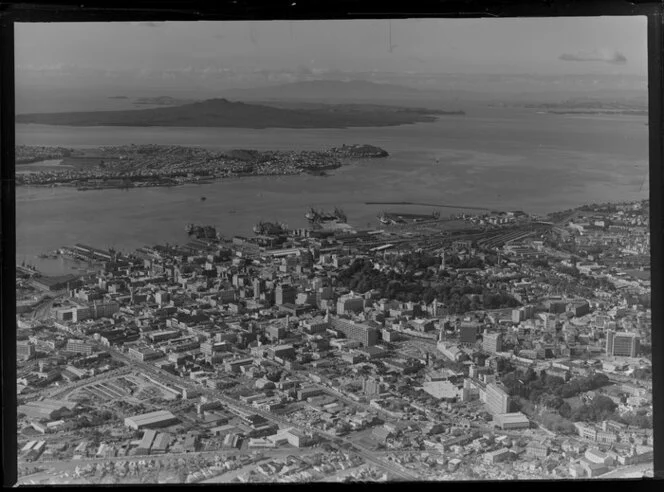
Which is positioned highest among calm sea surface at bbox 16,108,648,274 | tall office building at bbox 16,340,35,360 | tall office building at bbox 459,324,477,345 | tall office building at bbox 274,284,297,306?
calm sea surface at bbox 16,108,648,274

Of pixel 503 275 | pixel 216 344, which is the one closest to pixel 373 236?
pixel 503 275

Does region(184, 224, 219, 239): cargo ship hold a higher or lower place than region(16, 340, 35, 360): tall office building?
higher

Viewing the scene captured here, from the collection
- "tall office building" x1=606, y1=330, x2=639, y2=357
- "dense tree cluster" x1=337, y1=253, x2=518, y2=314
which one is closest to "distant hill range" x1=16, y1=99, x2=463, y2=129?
"dense tree cluster" x1=337, y1=253, x2=518, y2=314

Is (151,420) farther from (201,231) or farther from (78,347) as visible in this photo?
(201,231)

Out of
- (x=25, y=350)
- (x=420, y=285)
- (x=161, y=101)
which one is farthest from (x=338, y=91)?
(x=25, y=350)

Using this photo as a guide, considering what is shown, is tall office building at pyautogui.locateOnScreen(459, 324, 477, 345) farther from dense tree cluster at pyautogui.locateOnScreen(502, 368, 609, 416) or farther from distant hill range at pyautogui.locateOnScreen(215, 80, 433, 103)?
distant hill range at pyautogui.locateOnScreen(215, 80, 433, 103)

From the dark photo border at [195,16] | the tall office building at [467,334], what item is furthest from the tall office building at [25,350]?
the tall office building at [467,334]
